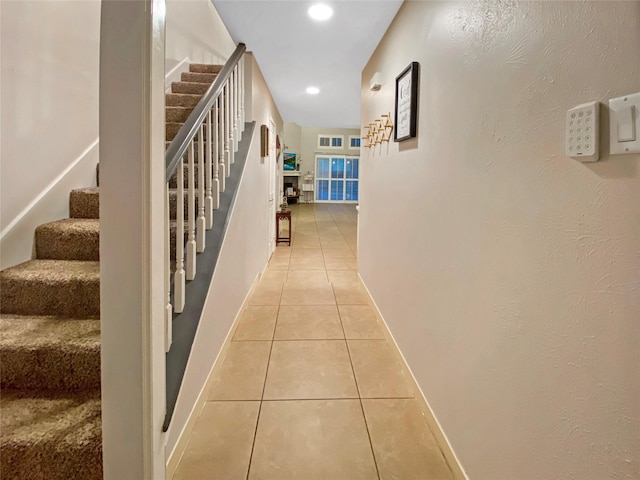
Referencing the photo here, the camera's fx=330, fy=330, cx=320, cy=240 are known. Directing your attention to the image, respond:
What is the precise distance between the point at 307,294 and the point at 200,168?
78.1 inches

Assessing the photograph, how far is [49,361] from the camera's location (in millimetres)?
1285

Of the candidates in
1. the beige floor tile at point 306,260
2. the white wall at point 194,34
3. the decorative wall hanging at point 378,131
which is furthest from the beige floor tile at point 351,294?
the white wall at point 194,34

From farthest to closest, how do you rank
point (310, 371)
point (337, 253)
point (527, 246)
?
point (337, 253), point (310, 371), point (527, 246)

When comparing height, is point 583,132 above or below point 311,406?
above

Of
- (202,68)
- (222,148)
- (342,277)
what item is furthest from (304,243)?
(222,148)

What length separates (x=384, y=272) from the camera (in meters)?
2.62

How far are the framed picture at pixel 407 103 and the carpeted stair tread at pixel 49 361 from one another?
1883 millimetres

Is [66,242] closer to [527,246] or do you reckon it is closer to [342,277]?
[527,246]

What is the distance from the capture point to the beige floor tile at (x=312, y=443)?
136 cm

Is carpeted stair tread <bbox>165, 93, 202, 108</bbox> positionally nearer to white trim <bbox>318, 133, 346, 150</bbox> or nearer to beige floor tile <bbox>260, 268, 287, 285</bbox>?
beige floor tile <bbox>260, 268, 287, 285</bbox>

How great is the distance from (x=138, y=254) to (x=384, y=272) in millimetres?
1939

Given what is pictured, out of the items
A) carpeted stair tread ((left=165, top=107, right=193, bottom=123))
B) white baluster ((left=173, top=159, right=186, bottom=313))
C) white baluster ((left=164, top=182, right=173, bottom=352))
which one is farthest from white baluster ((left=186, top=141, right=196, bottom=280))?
carpeted stair tread ((left=165, top=107, right=193, bottom=123))

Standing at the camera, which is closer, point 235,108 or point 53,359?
point 53,359

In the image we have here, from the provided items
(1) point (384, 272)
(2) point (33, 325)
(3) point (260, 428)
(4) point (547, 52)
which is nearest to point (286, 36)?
(1) point (384, 272)
